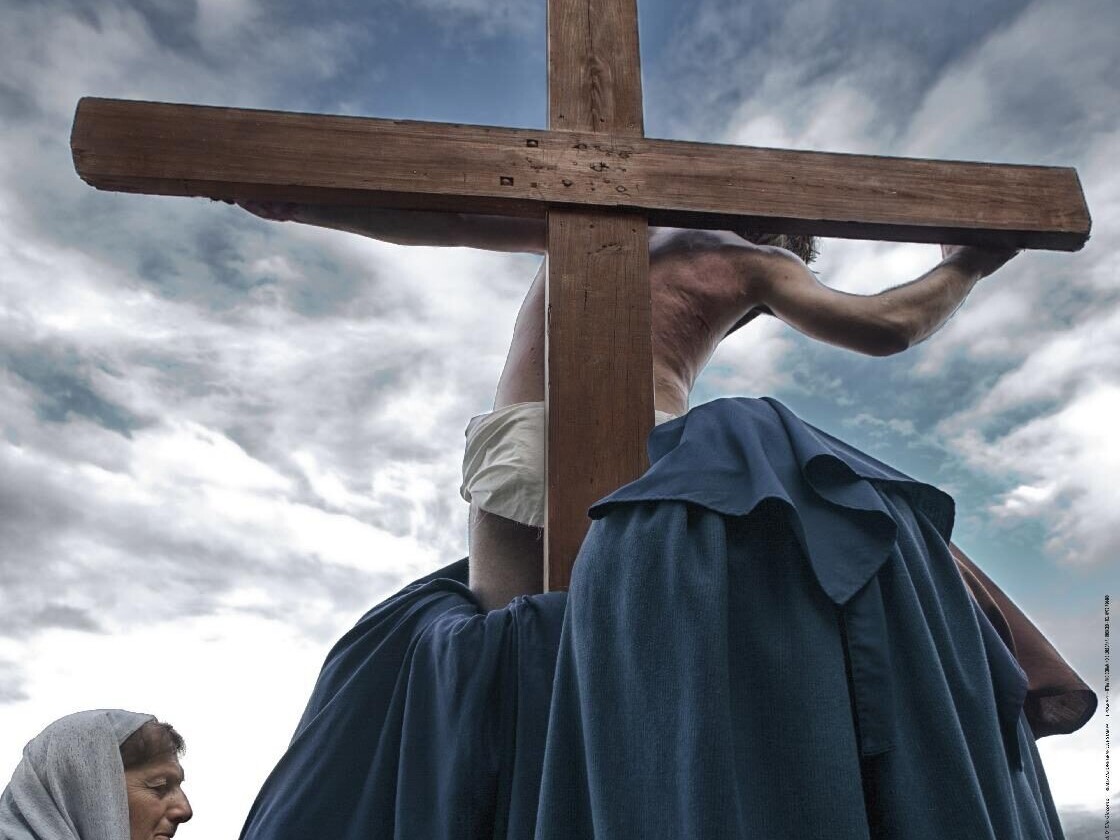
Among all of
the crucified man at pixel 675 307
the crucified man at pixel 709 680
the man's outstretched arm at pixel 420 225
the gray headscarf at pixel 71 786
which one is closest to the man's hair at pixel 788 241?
the crucified man at pixel 675 307

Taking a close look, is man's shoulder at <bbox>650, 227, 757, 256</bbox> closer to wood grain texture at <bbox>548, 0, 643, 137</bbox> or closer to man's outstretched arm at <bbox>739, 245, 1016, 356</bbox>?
man's outstretched arm at <bbox>739, 245, 1016, 356</bbox>

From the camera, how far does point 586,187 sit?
2.00 metres

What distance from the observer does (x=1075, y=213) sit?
86.7 inches

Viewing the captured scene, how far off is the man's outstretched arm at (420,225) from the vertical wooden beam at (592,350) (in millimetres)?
118

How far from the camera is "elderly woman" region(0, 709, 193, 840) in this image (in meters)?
2.86

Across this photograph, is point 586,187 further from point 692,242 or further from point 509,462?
point 509,462

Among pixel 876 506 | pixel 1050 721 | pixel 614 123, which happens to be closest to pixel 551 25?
pixel 614 123

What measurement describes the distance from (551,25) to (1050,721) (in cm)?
148

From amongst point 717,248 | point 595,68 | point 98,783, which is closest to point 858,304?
point 717,248

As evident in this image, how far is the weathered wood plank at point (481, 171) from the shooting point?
1.96 m

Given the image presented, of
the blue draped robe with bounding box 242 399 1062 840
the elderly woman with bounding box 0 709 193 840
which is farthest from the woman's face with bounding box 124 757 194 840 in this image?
the blue draped robe with bounding box 242 399 1062 840

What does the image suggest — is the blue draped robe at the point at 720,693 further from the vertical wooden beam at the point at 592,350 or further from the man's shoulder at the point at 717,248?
the man's shoulder at the point at 717,248

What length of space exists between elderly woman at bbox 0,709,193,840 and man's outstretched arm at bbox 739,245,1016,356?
202 centimetres

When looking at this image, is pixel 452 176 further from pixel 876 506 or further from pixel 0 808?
pixel 0 808
